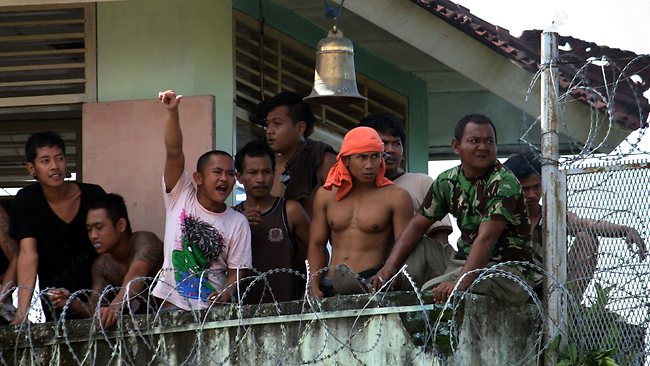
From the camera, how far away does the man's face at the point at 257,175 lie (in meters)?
7.84

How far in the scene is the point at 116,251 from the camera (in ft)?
25.9

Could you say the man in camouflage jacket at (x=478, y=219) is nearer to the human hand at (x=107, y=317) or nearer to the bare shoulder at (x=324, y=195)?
the bare shoulder at (x=324, y=195)

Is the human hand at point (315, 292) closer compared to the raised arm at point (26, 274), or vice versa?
the human hand at point (315, 292)

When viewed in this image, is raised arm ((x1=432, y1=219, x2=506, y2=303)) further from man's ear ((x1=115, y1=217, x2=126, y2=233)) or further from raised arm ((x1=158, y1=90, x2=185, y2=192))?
man's ear ((x1=115, y1=217, x2=126, y2=233))

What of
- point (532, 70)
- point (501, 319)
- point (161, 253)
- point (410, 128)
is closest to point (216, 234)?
point (161, 253)

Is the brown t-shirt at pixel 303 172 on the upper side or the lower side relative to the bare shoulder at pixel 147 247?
upper

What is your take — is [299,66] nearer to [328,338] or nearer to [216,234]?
[216,234]

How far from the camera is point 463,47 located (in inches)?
377

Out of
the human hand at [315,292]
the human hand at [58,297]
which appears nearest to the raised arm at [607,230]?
the human hand at [315,292]

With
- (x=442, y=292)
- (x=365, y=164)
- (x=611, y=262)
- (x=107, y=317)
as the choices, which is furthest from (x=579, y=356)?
(x=107, y=317)

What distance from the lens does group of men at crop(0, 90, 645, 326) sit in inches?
269

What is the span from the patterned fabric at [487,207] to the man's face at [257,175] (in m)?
1.23

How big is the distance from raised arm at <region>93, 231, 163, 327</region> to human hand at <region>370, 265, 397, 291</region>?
1.33 m

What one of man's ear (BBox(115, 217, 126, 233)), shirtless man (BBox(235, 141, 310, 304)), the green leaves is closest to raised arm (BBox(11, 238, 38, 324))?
man's ear (BBox(115, 217, 126, 233))
